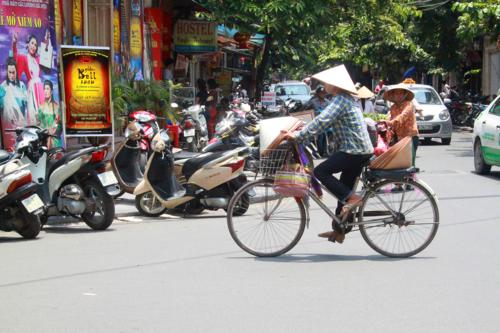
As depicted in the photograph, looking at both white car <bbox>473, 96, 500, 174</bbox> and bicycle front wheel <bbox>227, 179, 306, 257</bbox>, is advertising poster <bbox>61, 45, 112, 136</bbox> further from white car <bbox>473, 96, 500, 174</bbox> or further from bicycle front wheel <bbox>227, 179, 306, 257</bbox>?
white car <bbox>473, 96, 500, 174</bbox>

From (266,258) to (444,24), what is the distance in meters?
27.8

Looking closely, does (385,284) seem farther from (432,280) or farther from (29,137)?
(29,137)

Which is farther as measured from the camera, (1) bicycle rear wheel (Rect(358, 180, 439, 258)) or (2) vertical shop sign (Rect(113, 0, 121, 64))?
(2) vertical shop sign (Rect(113, 0, 121, 64))

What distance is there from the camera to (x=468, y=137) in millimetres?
28484

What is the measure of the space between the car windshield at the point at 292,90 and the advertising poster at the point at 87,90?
26798 mm

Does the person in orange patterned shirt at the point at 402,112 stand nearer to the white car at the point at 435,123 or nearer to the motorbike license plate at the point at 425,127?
the white car at the point at 435,123

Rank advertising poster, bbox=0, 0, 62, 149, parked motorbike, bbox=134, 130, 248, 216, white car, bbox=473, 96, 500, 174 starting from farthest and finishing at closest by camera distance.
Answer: white car, bbox=473, 96, 500, 174
advertising poster, bbox=0, 0, 62, 149
parked motorbike, bbox=134, 130, 248, 216

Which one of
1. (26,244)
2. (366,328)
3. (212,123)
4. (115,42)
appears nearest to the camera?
(366,328)

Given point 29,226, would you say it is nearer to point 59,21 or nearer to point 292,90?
point 59,21

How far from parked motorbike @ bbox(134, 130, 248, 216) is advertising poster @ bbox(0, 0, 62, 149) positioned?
2.39m

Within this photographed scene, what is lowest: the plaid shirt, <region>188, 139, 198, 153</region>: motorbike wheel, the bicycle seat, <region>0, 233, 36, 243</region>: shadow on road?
<region>0, 233, 36, 243</region>: shadow on road

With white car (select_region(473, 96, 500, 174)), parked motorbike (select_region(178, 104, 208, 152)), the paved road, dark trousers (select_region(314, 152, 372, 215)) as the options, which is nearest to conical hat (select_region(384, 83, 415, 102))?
the paved road

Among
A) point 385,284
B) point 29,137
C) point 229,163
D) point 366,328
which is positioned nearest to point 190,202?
point 229,163

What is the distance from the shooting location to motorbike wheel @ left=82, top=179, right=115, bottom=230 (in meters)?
10.2
